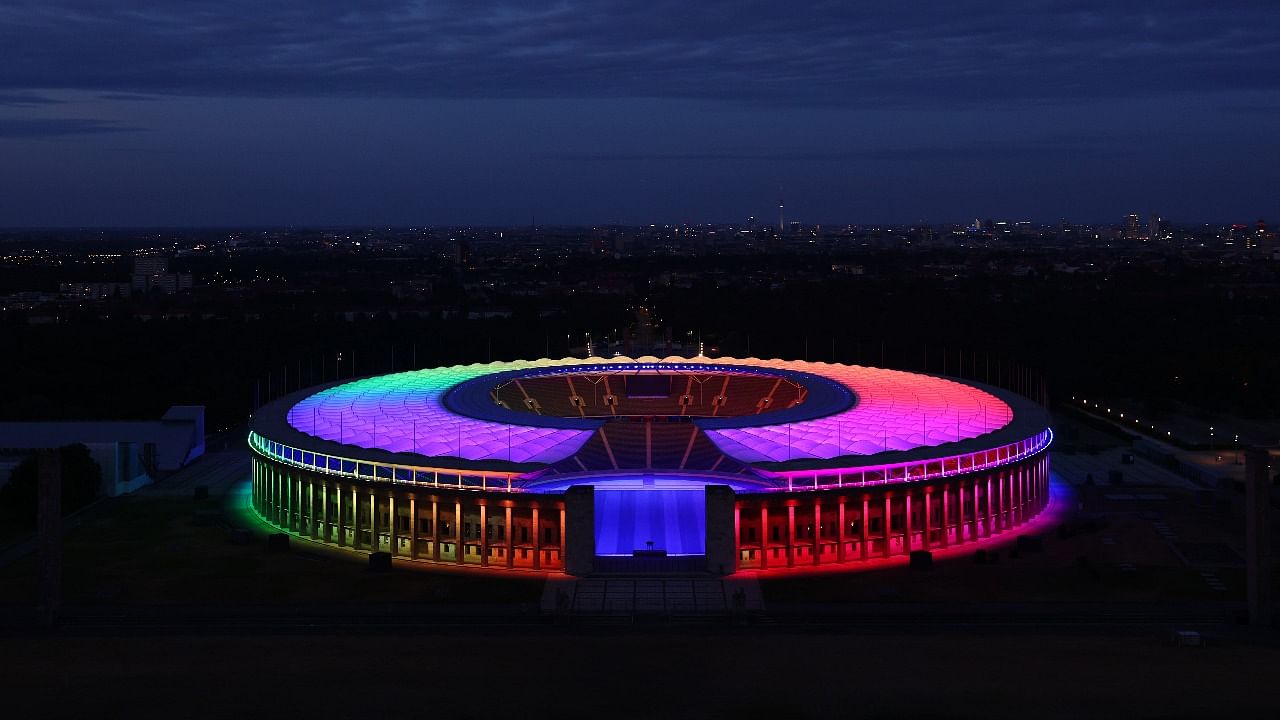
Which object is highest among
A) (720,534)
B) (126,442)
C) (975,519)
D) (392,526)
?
(126,442)

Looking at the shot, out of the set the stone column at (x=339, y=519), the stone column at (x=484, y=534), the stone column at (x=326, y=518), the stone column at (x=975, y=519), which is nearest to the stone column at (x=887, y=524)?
the stone column at (x=975, y=519)

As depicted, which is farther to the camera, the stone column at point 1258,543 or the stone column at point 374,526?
the stone column at point 374,526

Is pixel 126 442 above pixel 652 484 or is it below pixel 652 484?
below

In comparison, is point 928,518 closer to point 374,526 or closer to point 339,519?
point 374,526

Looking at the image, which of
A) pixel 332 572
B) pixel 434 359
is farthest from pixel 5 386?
pixel 332 572

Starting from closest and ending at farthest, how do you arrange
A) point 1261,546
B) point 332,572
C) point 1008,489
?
point 1261,546 < point 332,572 < point 1008,489

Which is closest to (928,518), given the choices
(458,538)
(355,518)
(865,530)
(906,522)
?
(906,522)

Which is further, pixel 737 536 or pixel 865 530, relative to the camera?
pixel 865 530

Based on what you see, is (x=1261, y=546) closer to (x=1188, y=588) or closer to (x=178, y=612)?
(x=1188, y=588)

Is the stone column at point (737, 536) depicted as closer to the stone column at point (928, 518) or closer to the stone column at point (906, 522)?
the stone column at point (906, 522)
